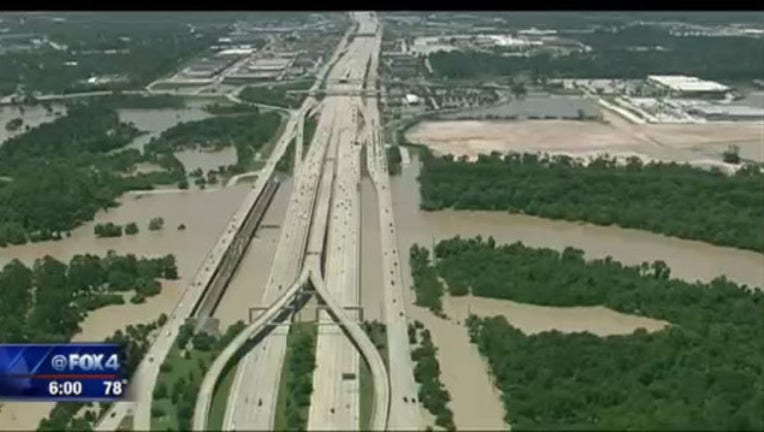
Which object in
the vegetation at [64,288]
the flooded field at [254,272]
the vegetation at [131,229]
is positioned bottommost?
the vegetation at [131,229]

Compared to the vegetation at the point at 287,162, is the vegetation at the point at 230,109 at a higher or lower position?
higher

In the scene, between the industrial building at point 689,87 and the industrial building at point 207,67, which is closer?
the industrial building at point 689,87

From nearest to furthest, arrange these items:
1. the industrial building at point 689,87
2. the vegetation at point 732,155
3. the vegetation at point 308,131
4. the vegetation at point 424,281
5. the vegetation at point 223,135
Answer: the vegetation at point 424,281 < the vegetation at point 732,155 < the vegetation at point 308,131 < the vegetation at point 223,135 < the industrial building at point 689,87

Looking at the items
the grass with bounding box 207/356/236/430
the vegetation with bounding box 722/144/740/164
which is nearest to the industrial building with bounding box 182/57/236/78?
the vegetation with bounding box 722/144/740/164

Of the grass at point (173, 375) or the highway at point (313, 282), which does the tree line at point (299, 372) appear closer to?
the highway at point (313, 282)

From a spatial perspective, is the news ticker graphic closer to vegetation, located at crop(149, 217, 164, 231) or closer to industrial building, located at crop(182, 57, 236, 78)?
vegetation, located at crop(149, 217, 164, 231)

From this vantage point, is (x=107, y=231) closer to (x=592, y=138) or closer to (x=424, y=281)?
(x=424, y=281)

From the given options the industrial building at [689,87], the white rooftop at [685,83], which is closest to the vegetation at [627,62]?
the white rooftop at [685,83]
